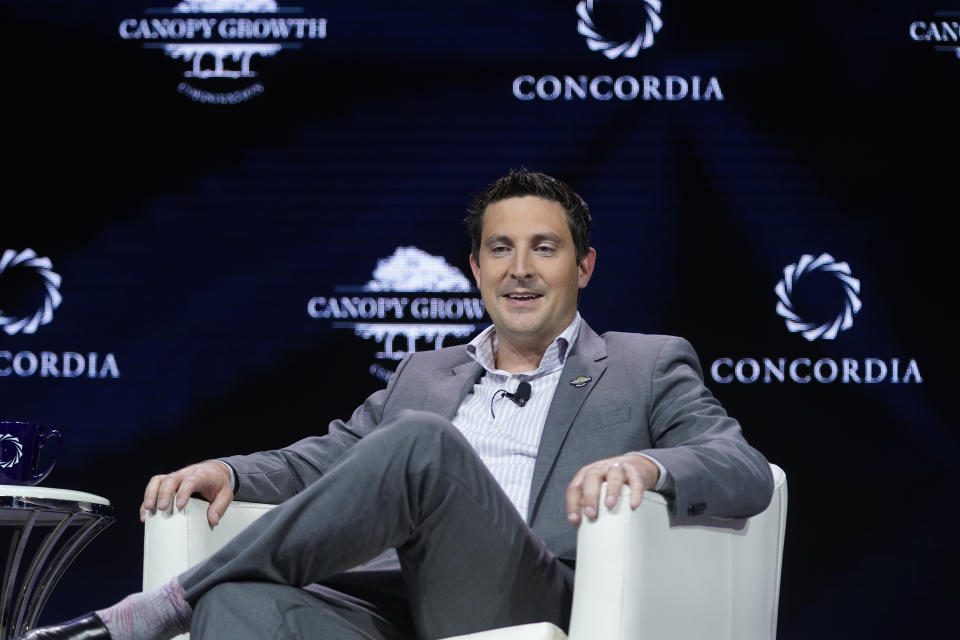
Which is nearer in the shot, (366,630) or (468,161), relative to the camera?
(366,630)

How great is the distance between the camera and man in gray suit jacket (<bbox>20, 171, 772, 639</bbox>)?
1671 mm

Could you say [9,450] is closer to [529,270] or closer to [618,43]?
[529,270]

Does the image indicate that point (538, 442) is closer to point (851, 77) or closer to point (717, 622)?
point (717, 622)

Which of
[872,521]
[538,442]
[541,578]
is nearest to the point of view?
[541,578]

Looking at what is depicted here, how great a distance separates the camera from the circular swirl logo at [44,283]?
11.6 feet

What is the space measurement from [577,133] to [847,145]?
0.81 m

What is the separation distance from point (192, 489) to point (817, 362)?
2.01 m

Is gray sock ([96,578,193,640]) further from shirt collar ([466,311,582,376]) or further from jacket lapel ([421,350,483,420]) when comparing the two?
shirt collar ([466,311,582,376])

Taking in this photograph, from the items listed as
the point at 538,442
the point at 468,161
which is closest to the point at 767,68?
the point at 468,161

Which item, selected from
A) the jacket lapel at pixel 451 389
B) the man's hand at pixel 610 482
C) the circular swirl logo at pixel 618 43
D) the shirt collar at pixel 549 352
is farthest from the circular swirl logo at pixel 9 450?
the circular swirl logo at pixel 618 43

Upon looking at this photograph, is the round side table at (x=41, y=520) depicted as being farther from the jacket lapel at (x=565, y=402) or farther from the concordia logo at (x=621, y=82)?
the concordia logo at (x=621, y=82)

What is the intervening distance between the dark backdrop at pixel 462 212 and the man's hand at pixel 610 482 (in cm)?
177

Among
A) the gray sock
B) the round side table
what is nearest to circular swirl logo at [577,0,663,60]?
the round side table

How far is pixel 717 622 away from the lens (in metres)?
1.85
